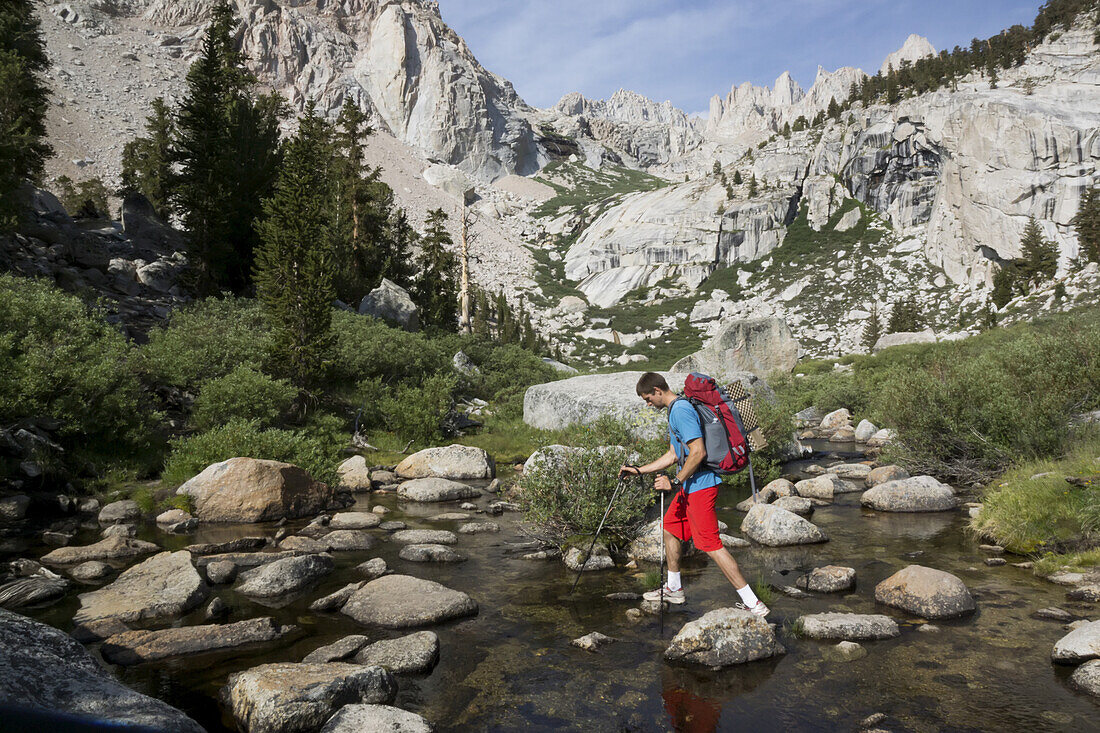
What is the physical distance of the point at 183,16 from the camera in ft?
451

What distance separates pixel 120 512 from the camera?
11.7m

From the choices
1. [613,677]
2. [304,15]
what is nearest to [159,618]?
[613,677]

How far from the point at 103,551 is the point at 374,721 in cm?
781

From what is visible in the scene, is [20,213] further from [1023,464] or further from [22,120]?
[1023,464]

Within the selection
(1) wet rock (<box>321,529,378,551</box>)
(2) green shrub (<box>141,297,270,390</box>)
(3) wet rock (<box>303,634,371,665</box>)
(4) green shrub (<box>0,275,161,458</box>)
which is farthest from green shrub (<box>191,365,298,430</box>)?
(3) wet rock (<box>303,634,371,665</box>)

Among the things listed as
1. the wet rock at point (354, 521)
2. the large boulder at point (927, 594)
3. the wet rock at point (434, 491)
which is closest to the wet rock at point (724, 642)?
the large boulder at point (927, 594)

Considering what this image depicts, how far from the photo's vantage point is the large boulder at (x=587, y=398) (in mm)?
19609

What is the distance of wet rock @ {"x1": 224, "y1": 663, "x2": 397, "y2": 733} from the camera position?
456 centimetres

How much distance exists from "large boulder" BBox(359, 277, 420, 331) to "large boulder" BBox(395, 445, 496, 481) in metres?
15.7

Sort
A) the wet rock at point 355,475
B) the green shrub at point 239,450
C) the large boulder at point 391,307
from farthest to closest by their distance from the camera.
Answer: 1. the large boulder at point 391,307
2. the wet rock at point 355,475
3. the green shrub at point 239,450

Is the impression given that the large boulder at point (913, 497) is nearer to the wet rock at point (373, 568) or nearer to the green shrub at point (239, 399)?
the wet rock at point (373, 568)

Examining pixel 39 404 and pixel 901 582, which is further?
pixel 39 404

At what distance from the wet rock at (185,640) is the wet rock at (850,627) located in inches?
241

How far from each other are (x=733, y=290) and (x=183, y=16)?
146381mm
